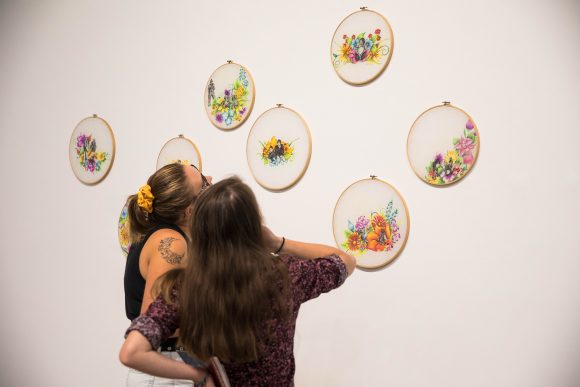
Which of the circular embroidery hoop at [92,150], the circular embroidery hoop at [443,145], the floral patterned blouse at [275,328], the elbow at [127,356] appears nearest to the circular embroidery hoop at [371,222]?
the circular embroidery hoop at [443,145]

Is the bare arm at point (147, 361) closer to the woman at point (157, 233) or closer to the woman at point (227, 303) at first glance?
the woman at point (227, 303)

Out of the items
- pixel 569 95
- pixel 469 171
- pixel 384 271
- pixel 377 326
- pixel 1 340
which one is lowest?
pixel 1 340

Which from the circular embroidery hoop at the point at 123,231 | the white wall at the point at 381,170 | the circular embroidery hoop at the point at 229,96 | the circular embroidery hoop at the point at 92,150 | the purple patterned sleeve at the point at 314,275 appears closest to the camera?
the purple patterned sleeve at the point at 314,275

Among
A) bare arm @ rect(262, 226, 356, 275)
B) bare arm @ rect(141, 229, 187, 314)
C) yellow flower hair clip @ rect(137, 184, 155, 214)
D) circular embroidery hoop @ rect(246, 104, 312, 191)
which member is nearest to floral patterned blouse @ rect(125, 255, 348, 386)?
bare arm @ rect(262, 226, 356, 275)

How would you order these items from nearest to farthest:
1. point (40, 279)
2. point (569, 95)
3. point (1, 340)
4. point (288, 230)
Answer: point (569, 95) → point (288, 230) → point (40, 279) → point (1, 340)

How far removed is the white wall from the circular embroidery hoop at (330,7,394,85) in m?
0.05

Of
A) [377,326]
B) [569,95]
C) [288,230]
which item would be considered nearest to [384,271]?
[377,326]

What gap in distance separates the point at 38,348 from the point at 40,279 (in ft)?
1.86

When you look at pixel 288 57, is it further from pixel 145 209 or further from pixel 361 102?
pixel 145 209

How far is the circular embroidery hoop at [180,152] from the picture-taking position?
3.25m

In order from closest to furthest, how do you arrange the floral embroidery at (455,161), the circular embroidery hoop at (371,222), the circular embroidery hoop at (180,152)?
the floral embroidery at (455,161), the circular embroidery hoop at (371,222), the circular embroidery hoop at (180,152)

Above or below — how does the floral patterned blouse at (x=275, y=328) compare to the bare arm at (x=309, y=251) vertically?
below

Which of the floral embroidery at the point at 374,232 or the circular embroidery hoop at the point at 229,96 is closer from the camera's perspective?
the floral embroidery at the point at 374,232

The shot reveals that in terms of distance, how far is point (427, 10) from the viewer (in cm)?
243
